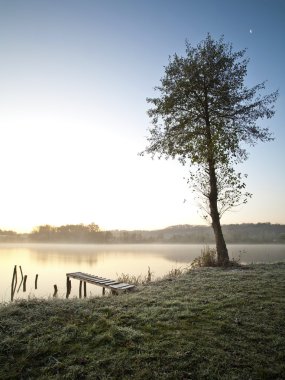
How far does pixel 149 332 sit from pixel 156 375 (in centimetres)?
171

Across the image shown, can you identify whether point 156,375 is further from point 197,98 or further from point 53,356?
point 197,98

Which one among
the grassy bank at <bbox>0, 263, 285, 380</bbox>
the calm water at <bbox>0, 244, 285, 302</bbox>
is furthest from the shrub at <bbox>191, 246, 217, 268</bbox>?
the grassy bank at <bbox>0, 263, 285, 380</bbox>

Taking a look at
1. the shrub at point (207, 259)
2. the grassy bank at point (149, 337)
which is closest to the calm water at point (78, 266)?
the shrub at point (207, 259)

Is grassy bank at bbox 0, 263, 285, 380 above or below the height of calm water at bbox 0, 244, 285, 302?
above

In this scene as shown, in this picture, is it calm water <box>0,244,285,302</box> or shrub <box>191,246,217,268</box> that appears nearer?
shrub <box>191,246,217,268</box>

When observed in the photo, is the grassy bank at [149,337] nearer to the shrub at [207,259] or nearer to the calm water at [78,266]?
the calm water at [78,266]

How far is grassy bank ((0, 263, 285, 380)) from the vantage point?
4.64 m

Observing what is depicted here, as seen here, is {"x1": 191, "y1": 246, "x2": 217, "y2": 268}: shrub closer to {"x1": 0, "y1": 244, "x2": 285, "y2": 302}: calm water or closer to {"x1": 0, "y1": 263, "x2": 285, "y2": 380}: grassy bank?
{"x1": 0, "y1": 244, "x2": 285, "y2": 302}: calm water

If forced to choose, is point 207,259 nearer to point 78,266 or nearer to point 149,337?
point 149,337

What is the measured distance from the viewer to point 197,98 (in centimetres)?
1861

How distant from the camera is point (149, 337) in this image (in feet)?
19.1

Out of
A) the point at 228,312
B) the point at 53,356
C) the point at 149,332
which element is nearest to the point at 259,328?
the point at 228,312

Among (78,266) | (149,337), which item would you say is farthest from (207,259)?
(78,266)

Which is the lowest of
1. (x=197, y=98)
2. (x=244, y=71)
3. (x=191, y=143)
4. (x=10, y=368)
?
(x=10, y=368)
